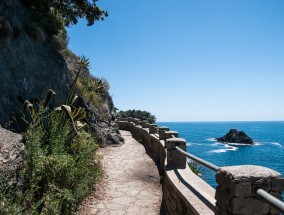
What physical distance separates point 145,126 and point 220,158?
3298 cm

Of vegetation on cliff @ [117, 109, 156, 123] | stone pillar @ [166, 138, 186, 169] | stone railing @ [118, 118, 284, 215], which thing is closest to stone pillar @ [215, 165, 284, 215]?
stone railing @ [118, 118, 284, 215]

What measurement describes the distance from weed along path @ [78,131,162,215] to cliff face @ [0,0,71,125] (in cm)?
419

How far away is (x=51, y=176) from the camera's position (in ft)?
18.4

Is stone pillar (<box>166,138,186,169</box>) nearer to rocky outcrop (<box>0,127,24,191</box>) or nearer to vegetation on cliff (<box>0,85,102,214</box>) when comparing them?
vegetation on cliff (<box>0,85,102,214</box>)

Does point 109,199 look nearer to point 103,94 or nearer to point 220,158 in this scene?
point 103,94

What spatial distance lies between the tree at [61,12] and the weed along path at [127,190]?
7454mm

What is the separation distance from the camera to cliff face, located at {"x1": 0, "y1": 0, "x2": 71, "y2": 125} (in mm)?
9750

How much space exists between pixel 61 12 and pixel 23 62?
4.17 metres

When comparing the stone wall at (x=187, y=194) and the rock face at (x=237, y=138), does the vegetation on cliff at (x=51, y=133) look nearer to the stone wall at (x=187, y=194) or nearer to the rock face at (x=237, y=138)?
the stone wall at (x=187, y=194)

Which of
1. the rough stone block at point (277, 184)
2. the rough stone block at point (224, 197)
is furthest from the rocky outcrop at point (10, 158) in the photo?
the rough stone block at point (277, 184)

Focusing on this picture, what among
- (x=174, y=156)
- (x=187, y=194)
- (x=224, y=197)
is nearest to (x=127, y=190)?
(x=174, y=156)

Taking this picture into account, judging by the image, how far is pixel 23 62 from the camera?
36.3ft

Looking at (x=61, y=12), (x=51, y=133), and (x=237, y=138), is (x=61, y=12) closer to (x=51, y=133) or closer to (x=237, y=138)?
(x=51, y=133)

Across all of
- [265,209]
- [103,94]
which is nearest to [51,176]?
[265,209]
